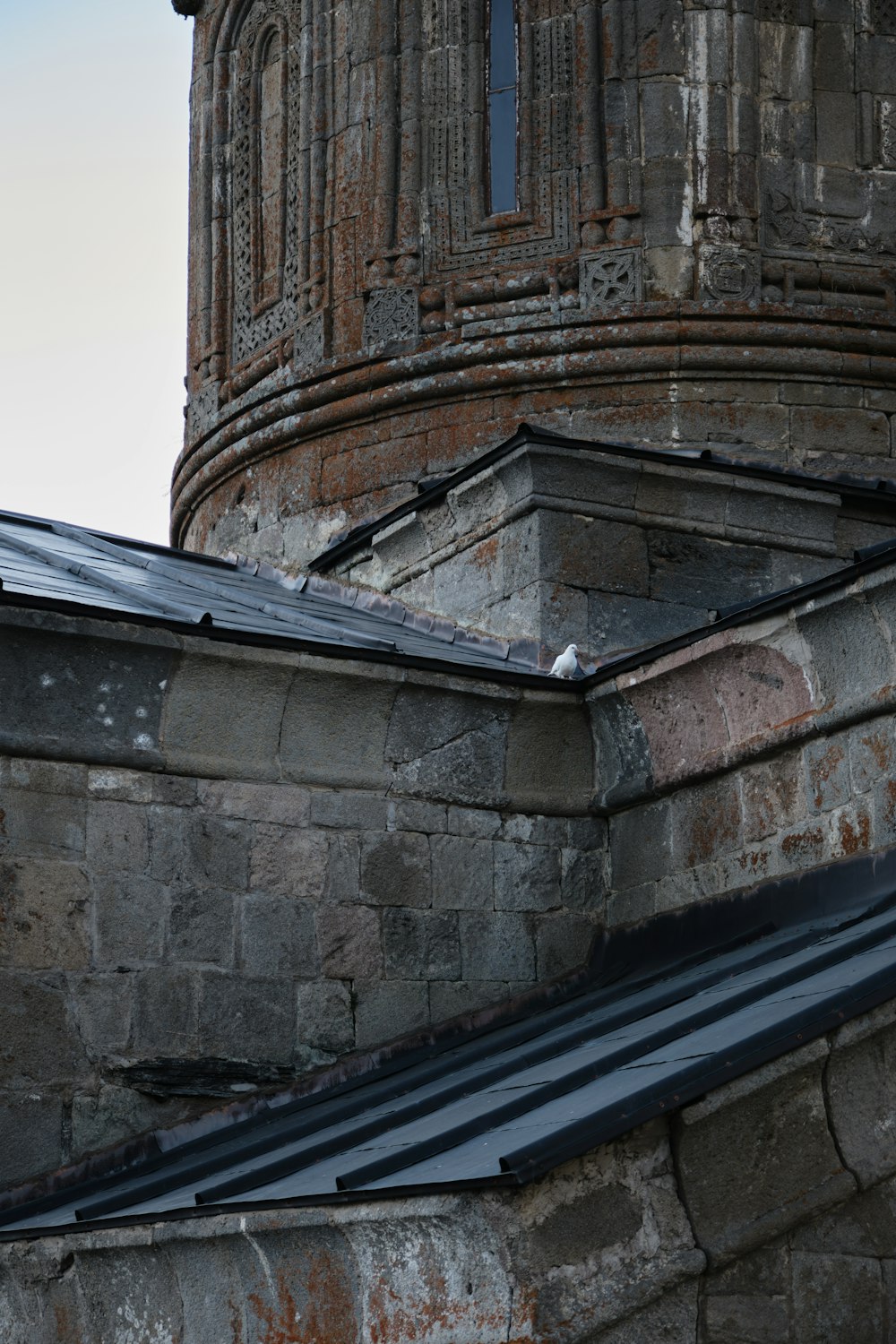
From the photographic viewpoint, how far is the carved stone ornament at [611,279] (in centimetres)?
884

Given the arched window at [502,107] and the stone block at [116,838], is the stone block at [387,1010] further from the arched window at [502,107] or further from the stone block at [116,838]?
the arched window at [502,107]

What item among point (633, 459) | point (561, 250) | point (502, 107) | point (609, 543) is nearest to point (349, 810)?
point (609, 543)

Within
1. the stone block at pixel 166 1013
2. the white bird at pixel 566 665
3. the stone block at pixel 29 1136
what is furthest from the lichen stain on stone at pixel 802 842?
the stone block at pixel 29 1136

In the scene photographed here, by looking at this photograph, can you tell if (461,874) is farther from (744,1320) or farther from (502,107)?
(502,107)

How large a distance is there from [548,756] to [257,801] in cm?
115

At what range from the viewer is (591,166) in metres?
9.15

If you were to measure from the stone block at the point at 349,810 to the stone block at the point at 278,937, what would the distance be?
0.30m

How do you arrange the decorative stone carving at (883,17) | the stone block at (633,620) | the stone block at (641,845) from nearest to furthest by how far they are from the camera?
the stone block at (641,845) → the stone block at (633,620) → the decorative stone carving at (883,17)

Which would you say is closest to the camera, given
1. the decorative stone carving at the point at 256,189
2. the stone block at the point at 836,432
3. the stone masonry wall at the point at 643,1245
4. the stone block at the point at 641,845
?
the stone masonry wall at the point at 643,1245

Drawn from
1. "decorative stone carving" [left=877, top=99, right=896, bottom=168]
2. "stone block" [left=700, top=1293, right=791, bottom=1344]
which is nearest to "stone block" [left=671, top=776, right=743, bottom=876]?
"stone block" [left=700, top=1293, right=791, bottom=1344]

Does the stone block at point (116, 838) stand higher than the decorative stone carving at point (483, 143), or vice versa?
the decorative stone carving at point (483, 143)

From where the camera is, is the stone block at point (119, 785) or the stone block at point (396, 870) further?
the stone block at point (396, 870)

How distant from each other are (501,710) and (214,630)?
1144mm

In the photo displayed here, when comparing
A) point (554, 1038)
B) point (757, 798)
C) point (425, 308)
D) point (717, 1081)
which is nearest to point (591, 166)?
point (425, 308)
